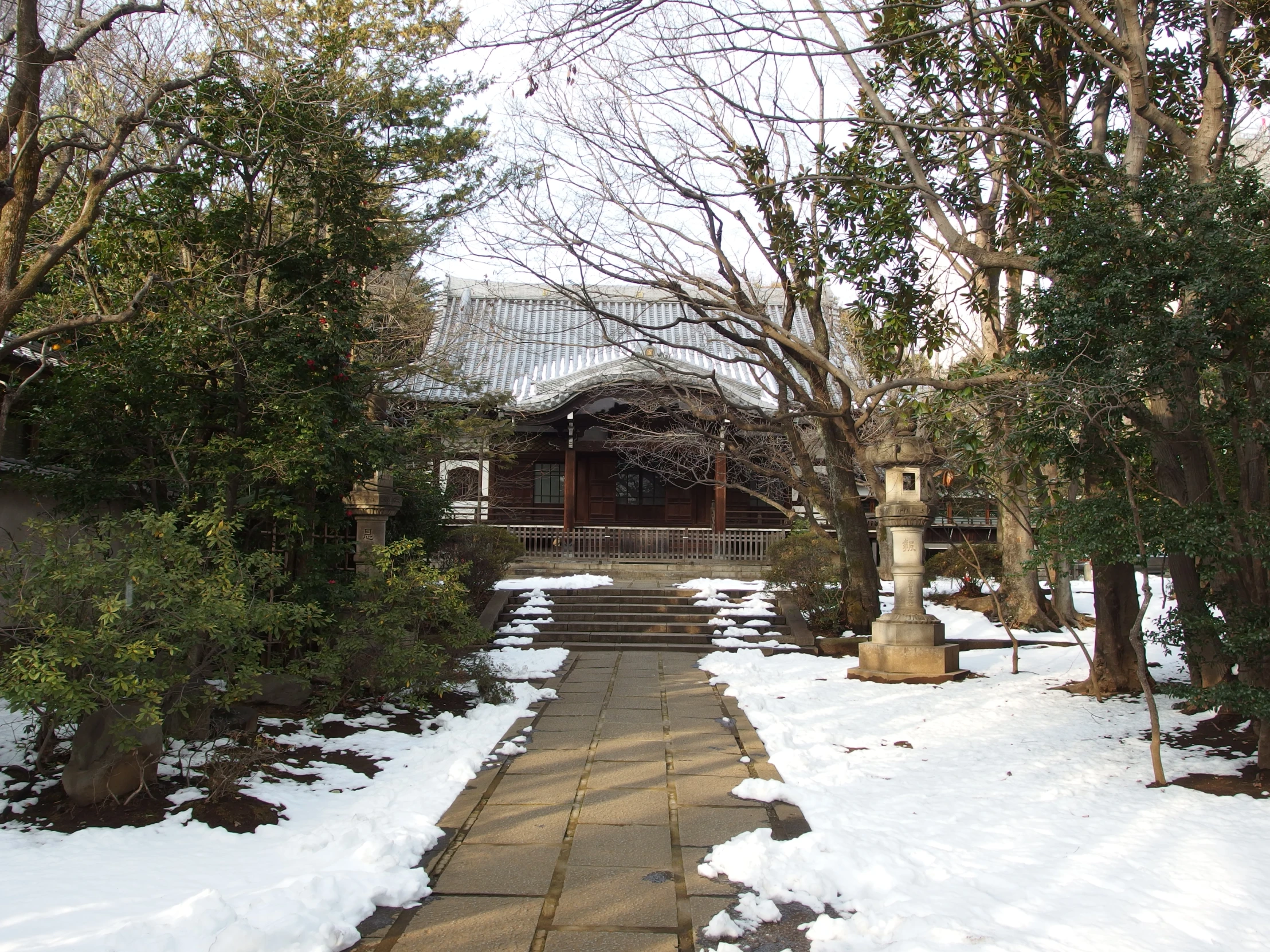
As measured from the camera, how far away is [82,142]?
247 inches

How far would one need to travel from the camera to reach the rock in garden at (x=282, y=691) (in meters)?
7.57

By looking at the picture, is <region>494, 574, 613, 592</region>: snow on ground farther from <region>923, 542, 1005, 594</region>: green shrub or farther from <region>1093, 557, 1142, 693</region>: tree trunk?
<region>1093, 557, 1142, 693</region>: tree trunk

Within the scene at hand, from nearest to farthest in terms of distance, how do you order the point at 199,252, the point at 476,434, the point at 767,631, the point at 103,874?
the point at 103,874 < the point at 199,252 < the point at 767,631 < the point at 476,434

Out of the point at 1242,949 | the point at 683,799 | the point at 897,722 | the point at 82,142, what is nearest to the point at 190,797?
the point at 683,799

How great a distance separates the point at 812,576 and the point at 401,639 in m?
8.55

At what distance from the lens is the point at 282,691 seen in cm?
768

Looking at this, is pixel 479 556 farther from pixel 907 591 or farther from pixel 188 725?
pixel 188 725

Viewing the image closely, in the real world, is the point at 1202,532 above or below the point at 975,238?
below

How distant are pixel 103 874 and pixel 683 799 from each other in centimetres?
316

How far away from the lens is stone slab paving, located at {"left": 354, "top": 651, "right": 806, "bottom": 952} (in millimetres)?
3746

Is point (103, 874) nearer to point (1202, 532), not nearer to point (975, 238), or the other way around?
point (1202, 532)

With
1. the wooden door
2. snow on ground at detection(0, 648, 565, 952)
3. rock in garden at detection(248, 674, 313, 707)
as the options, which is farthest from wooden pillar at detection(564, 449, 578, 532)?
snow on ground at detection(0, 648, 565, 952)

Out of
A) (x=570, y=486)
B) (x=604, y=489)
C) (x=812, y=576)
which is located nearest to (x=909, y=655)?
(x=812, y=576)

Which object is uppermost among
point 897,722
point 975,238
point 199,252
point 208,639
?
point 975,238
